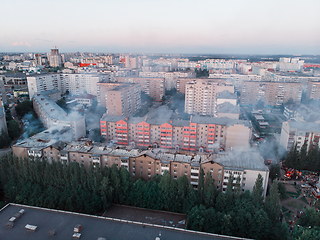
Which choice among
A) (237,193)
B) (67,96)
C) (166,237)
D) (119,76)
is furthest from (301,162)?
(67,96)

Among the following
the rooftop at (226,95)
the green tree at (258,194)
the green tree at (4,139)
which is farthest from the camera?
the rooftop at (226,95)

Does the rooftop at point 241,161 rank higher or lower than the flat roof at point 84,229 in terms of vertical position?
higher

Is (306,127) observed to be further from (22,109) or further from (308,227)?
(22,109)

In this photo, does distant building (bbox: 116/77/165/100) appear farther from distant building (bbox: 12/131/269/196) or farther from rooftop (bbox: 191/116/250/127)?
distant building (bbox: 12/131/269/196)

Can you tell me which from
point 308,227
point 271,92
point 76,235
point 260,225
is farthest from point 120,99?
point 271,92

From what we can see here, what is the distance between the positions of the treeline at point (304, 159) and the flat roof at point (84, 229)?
593 centimetres

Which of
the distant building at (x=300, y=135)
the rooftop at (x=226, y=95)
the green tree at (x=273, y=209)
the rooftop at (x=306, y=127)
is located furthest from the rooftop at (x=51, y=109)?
the rooftop at (x=306, y=127)

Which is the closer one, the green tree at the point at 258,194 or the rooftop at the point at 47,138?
the green tree at the point at 258,194

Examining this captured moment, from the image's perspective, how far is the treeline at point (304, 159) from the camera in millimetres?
8402

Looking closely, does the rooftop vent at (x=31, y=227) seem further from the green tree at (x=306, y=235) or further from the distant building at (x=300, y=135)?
the distant building at (x=300, y=135)

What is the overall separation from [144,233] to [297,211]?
505 centimetres

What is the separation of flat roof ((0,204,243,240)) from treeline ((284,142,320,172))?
593 cm

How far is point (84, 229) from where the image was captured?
14.3ft

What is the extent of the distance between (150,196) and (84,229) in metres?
2.14
